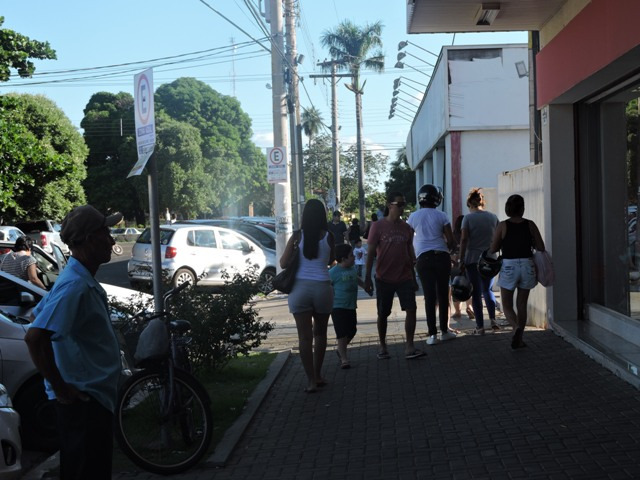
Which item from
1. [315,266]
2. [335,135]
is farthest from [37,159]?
[335,135]

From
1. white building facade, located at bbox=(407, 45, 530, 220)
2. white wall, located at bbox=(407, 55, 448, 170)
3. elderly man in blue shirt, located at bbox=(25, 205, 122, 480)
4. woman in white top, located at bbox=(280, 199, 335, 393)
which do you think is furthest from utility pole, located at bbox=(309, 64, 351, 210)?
elderly man in blue shirt, located at bbox=(25, 205, 122, 480)

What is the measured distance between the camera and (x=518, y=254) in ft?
28.9

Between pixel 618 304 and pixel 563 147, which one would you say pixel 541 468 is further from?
pixel 563 147

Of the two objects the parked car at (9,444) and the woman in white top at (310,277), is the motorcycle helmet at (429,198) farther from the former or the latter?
the parked car at (9,444)

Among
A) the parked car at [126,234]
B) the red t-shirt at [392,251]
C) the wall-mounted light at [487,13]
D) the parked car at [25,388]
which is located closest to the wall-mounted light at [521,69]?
the wall-mounted light at [487,13]

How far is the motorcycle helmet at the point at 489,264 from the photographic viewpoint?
30.8ft

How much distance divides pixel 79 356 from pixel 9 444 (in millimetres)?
1431

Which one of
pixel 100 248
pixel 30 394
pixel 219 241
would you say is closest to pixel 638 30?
pixel 100 248

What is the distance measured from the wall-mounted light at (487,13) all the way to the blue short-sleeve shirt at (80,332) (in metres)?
7.43

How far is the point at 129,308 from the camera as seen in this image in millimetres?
8078

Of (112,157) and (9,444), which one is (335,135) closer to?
(112,157)

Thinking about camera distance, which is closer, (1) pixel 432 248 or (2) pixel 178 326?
(2) pixel 178 326

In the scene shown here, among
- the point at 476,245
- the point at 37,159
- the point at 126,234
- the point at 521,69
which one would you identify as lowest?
the point at 126,234

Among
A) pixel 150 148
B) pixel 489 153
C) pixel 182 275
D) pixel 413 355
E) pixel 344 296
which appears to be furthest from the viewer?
pixel 489 153
